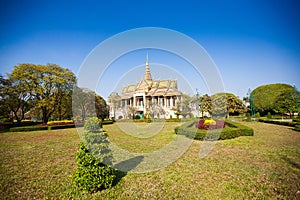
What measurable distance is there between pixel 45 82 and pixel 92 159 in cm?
2706

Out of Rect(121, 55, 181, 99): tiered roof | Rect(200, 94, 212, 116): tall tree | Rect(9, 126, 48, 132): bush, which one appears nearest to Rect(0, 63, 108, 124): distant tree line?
Rect(9, 126, 48, 132): bush

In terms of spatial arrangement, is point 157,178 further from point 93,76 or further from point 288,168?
point 288,168

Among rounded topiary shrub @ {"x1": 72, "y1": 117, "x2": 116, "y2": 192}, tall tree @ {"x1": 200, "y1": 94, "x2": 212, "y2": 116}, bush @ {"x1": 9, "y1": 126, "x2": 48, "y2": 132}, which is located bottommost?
bush @ {"x1": 9, "y1": 126, "x2": 48, "y2": 132}

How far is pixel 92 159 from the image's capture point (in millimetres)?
4203

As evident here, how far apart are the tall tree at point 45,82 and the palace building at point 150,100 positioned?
1557 centimetres

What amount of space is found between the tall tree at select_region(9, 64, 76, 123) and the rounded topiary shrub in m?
25.4

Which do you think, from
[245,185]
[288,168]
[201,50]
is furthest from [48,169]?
[288,168]

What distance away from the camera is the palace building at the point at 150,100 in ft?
146

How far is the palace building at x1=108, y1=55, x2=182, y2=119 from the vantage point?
146 feet

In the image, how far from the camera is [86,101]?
30.9m

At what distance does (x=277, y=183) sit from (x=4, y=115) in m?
32.9

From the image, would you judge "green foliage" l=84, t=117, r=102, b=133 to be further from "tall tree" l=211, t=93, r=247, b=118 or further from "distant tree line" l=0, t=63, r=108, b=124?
"tall tree" l=211, t=93, r=247, b=118

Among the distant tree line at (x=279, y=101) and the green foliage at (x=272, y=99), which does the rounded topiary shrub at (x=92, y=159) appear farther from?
the green foliage at (x=272, y=99)

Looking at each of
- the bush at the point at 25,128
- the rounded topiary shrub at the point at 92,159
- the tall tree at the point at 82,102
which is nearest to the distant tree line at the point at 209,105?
the tall tree at the point at 82,102
